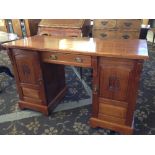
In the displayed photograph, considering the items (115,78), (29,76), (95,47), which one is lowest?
(29,76)

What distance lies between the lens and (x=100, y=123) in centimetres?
171

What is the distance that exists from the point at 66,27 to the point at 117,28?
33.3 inches

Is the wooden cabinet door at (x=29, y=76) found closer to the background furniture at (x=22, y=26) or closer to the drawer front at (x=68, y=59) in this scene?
the drawer front at (x=68, y=59)

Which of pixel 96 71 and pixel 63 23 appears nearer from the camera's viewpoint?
pixel 96 71

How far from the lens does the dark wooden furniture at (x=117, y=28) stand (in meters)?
2.75

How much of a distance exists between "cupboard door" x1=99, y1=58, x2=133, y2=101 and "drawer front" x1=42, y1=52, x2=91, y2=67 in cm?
14

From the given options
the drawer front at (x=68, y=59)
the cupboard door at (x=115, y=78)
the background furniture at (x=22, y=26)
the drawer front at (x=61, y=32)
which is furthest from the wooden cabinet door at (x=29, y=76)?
the background furniture at (x=22, y=26)

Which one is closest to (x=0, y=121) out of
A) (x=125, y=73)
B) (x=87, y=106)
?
(x=87, y=106)

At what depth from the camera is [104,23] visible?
2.87m

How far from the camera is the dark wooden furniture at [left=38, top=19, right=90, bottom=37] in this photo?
279 centimetres

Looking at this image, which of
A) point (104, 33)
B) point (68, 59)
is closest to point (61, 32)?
point (104, 33)

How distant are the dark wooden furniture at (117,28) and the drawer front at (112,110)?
5.35 feet

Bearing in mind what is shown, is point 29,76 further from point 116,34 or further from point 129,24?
point 129,24
